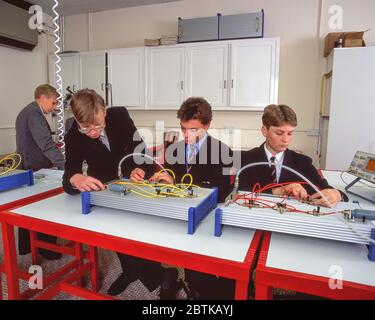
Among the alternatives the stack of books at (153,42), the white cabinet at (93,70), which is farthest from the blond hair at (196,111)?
the white cabinet at (93,70)

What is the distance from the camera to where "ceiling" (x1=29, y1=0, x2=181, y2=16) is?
3.83 m

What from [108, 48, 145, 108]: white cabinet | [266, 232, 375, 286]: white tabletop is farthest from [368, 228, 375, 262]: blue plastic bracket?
[108, 48, 145, 108]: white cabinet

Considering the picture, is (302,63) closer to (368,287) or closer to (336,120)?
(336,120)

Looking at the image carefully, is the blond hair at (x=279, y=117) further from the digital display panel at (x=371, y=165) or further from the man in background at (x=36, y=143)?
the man in background at (x=36, y=143)

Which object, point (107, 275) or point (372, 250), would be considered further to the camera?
point (107, 275)

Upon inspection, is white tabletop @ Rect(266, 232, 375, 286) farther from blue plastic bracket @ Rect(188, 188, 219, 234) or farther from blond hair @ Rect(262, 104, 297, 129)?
blond hair @ Rect(262, 104, 297, 129)

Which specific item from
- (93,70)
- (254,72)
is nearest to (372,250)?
(254,72)

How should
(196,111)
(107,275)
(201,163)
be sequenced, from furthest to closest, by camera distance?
(107,275) → (201,163) → (196,111)

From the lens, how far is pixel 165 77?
3.60 meters

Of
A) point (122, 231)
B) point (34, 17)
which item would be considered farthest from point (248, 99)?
point (34, 17)

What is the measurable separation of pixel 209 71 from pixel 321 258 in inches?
111

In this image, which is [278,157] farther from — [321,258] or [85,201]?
[85,201]

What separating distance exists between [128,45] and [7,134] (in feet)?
6.56

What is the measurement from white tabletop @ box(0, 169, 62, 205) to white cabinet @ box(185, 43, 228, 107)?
79.9 inches
